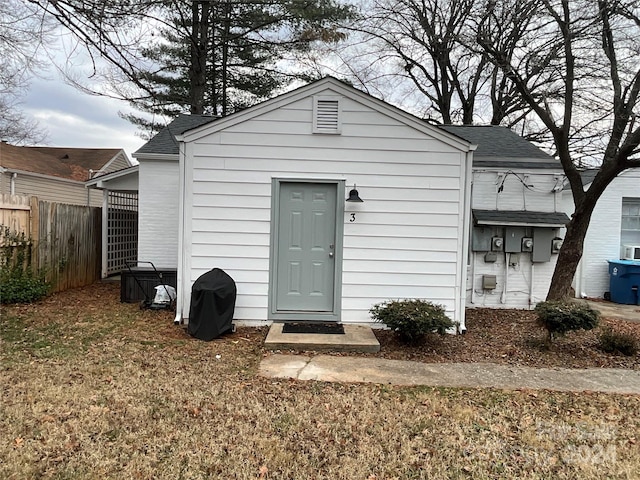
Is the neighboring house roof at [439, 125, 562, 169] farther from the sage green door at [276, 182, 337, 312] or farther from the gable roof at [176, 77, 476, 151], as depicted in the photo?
the sage green door at [276, 182, 337, 312]

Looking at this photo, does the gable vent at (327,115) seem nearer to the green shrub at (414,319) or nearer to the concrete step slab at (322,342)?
the green shrub at (414,319)

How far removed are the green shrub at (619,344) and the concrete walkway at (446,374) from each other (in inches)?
23.2

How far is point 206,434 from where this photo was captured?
307 centimetres

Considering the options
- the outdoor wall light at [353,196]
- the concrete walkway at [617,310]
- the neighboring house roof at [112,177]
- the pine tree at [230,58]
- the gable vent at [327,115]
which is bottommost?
the concrete walkway at [617,310]

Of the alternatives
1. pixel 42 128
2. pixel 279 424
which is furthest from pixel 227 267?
pixel 42 128

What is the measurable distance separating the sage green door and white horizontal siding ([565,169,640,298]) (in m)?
6.34

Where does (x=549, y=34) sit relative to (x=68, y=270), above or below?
above

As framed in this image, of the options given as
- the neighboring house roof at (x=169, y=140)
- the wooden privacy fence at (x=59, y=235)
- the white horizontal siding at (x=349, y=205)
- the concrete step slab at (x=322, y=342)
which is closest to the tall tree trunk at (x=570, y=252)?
the white horizontal siding at (x=349, y=205)

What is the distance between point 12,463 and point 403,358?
3803 mm

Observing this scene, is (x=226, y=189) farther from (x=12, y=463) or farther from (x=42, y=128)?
(x=42, y=128)

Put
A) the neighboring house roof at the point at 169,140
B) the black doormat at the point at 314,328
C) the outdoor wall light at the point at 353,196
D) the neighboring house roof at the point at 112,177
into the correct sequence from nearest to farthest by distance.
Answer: the black doormat at the point at 314,328 → the outdoor wall light at the point at 353,196 → the neighboring house roof at the point at 169,140 → the neighboring house roof at the point at 112,177

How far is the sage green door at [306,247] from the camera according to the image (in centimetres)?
614

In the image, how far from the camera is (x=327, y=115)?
237 inches

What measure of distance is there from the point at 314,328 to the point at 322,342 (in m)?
0.68
